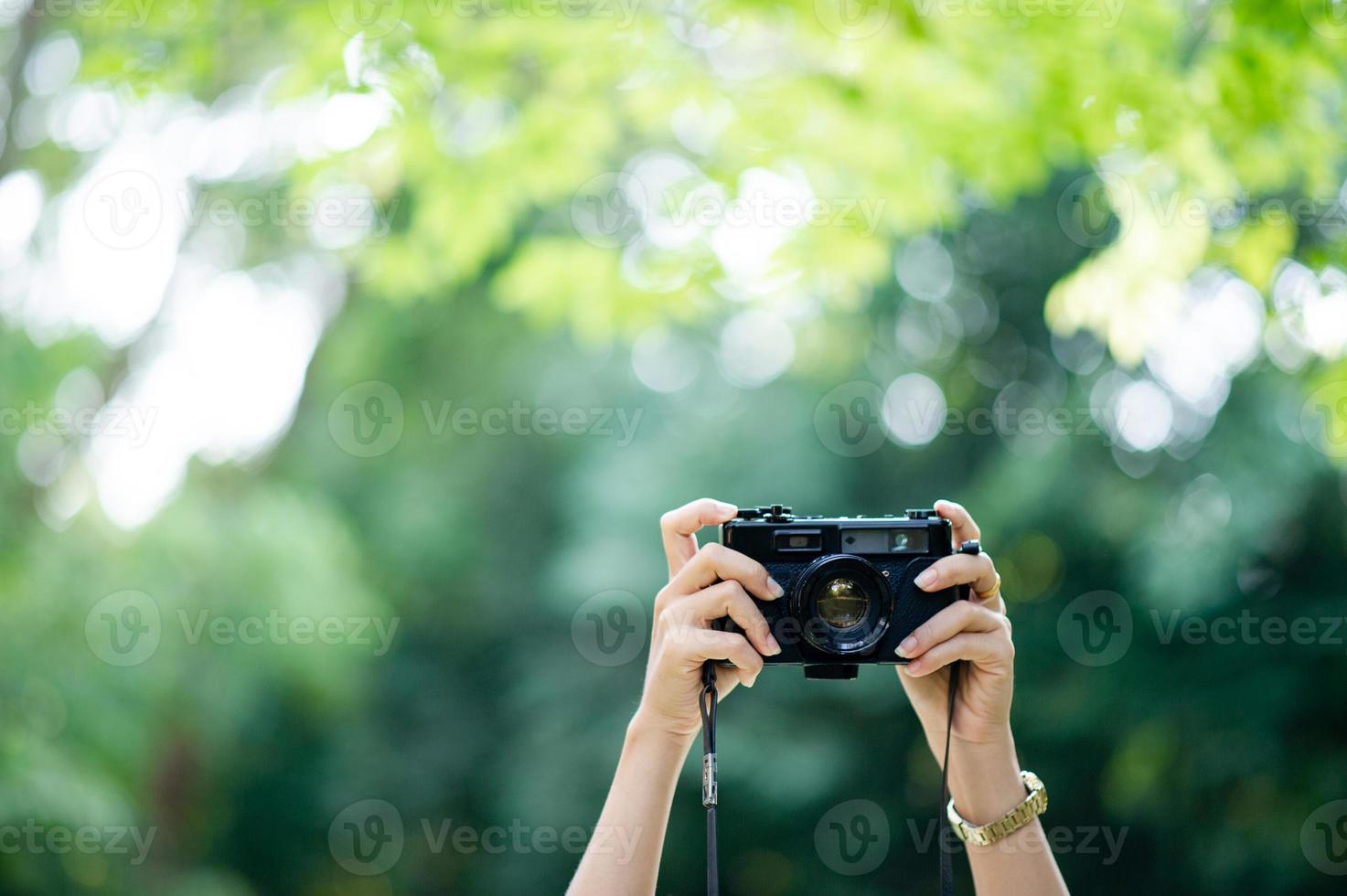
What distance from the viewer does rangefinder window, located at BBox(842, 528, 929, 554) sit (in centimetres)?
143

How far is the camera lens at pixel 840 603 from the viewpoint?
1415mm

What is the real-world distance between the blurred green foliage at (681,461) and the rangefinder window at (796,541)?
152cm

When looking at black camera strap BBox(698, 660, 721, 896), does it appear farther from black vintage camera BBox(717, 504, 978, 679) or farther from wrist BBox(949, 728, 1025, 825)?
wrist BBox(949, 728, 1025, 825)

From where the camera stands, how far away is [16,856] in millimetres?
4562

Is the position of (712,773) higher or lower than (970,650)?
lower

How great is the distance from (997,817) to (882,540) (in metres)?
0.39

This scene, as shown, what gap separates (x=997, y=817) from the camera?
1.29 meters

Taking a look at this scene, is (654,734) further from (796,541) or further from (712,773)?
(796,541)

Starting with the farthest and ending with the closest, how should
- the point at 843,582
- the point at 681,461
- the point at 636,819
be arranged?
the point at 681,461, the point at 843,582, the point at 636,819

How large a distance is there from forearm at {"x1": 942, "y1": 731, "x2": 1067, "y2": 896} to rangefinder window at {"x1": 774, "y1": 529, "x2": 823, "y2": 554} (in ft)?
1.06

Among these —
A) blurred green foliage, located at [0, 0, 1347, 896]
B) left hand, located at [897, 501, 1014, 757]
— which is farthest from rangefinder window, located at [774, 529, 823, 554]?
blurred green foliage, located at [0, 0, 1347, 896]

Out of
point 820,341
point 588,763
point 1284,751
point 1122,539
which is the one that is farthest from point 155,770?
point 1284,751

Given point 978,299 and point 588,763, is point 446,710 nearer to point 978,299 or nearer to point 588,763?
point 588,763

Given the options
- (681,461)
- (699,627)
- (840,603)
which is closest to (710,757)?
(699,627)
